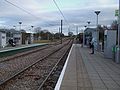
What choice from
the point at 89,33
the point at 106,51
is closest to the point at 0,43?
the point at 89,33

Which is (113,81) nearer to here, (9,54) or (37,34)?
(9,54)

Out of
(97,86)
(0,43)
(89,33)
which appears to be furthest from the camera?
(89,33)

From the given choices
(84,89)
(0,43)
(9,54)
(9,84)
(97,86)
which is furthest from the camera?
(0,43)

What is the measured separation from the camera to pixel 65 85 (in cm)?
917

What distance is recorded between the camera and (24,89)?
10.1 m

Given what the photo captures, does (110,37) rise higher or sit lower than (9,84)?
higher

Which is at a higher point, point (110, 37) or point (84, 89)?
point (110, 37)

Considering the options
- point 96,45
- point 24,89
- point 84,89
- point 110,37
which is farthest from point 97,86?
point 96,45

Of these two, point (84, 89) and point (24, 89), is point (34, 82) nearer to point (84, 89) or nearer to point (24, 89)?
point (24, 89)

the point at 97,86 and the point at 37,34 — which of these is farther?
the point at 37,34

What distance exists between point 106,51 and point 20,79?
11.7 metres

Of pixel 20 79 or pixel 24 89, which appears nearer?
pixel 24 89

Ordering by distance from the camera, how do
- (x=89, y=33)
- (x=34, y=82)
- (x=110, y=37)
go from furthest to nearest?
(x=89, y=33), (x=110, y=37), (x=34, y=82)

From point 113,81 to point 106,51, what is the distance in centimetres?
1242
